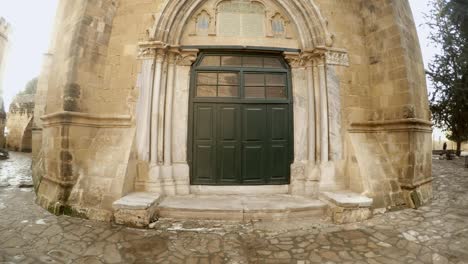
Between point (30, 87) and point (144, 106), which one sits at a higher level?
point (30, 87)

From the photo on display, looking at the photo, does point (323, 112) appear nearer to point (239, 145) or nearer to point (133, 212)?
point (239, 145)

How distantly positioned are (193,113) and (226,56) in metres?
1.39

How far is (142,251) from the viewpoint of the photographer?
2.50 metres

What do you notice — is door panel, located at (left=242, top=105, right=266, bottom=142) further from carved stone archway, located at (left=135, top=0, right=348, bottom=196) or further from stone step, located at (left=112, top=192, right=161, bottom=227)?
stone step, located at (left=112, top=192, right=161, bottom=227)

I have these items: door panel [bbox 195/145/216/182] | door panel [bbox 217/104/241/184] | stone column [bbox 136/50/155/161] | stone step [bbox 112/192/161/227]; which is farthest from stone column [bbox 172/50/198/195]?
stone step [bbox 112/192/161/227]

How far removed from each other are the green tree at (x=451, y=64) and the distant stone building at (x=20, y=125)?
25.8 meters

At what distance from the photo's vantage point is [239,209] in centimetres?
335

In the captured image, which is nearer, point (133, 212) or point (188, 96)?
point (133, 212)

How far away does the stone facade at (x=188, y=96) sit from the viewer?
3.83 metres

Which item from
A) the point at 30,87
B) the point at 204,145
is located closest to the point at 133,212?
the point at 204,145

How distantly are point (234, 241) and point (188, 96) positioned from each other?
2839 millimetres

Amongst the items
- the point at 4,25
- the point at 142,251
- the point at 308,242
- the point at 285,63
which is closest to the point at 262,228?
the point at 308,242

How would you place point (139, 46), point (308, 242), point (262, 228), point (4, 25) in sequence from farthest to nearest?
point (4, 25), point (139, 46), point (262, 228), point (308, 242)

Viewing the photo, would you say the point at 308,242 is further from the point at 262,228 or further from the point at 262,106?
the point at 262,106
